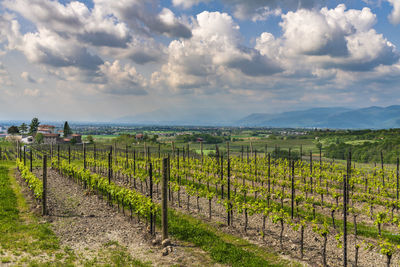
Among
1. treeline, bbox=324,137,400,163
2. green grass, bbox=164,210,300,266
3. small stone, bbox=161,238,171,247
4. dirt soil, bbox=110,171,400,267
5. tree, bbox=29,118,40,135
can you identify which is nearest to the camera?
green grass, bbox=164,210,300,266

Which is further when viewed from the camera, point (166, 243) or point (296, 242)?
point (296, 242)

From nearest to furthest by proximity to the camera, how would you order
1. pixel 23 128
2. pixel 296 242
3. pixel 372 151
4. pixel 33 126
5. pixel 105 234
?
1. pixel 296 242
2. pixel 105 234
3. pixel 372 151
4. pixel 33 126
5. pixel 23 128

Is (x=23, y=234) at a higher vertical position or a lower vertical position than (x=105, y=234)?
higher

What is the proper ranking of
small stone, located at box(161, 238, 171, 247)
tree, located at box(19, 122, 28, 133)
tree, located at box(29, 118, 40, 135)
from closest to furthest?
small stone, located at box(161, 238, 171, 247), tree, located at box(29, 118, 40, 135), tree, located at box(19, 122, 28, 133)

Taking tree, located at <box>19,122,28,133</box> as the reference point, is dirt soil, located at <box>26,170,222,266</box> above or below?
below

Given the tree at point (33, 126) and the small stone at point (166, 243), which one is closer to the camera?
the small stone at point (166, 243)

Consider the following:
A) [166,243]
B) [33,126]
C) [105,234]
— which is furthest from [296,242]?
[33,126]

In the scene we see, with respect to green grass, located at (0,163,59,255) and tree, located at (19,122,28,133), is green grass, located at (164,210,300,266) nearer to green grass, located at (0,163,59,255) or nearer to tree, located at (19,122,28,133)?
green grass, located at (0,163,59,255)

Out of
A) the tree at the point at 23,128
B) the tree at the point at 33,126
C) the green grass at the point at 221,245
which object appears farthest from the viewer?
the tree at the point at 23,128

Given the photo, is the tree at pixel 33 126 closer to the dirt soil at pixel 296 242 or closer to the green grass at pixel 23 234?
the green grass at pixel 23 234

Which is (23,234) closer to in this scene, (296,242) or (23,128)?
(296,242)

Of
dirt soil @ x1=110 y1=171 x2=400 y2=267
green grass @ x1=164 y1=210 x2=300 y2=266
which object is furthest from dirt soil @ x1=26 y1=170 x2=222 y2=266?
dirt soil @ x1=110 y1=171 x2=400 y2=267

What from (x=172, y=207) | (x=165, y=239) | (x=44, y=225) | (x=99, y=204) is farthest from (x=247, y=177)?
(x=44, y=225)

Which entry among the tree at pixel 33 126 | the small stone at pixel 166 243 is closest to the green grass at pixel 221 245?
the small stone at pixel 166 243
